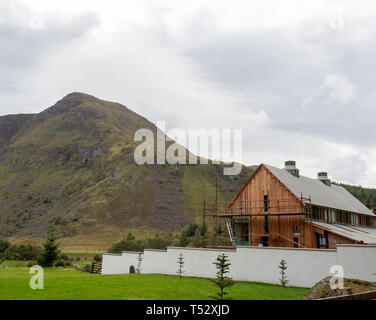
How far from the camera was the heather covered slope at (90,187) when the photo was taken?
95250 millimetres

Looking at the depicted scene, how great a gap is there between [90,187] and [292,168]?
94954 mm

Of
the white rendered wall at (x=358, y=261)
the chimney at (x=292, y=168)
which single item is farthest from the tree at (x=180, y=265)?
the chimney at (x=292, y=168)

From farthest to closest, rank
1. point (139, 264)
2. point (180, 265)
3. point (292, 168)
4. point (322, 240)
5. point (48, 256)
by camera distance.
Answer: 1. point (292, 168)
2. point (48, 256)
3. point (139, 264)
4. point (322, 240)
5. point (180, 265)

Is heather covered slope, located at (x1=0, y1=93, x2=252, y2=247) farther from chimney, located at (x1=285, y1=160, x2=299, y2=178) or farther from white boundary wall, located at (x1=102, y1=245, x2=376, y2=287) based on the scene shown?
white boundary wall, located at (x1=102, y1=245, x2=376, y2=287)

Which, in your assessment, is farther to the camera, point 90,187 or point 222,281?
point 90,187

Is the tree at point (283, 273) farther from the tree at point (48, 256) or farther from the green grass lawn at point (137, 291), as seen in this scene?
the tree at point (48, 256)

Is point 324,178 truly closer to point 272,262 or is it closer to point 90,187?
point 272,262

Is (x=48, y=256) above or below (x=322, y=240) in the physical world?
below

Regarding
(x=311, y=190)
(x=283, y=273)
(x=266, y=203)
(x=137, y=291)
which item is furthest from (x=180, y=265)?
(x=311, y=190)

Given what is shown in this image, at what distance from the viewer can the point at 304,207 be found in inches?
1256

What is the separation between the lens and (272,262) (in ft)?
74.0
